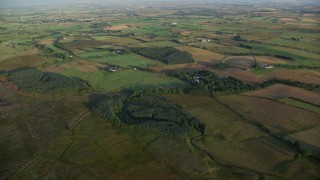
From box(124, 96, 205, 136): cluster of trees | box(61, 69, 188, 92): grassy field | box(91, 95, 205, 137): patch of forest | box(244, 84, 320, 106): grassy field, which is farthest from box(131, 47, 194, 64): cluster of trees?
box(124, 96, 205, 136): cluster of trees

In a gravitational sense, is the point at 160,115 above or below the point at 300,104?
below

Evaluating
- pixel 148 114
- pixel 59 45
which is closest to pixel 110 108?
pixel 148 114

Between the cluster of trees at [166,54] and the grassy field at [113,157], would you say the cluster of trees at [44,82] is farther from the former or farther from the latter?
the cluster of trees at [166,54]

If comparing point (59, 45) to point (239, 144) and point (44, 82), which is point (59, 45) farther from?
point (239, 144)

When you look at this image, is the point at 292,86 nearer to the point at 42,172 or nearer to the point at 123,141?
the point at 123,141

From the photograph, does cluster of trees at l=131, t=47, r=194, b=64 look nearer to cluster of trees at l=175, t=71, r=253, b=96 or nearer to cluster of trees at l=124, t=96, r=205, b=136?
cluster of trees at l=175, t=71, r=253, b=96

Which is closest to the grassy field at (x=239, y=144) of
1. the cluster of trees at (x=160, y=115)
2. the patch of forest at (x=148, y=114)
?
the cluster of trees at (x=160, y=115)
